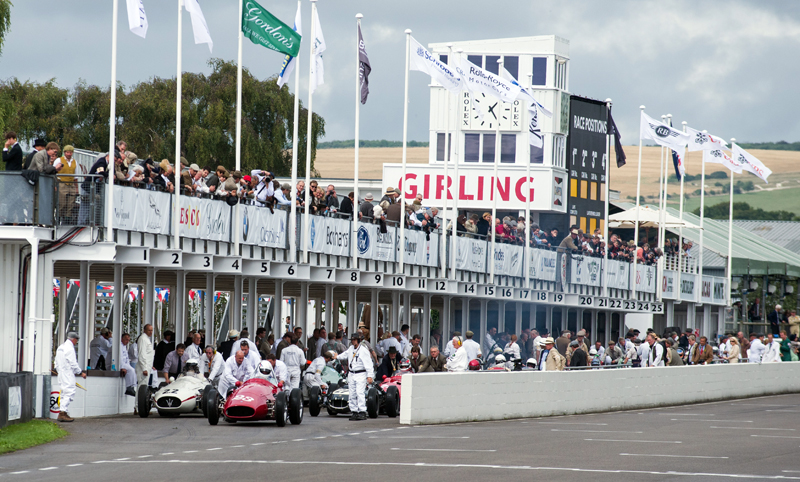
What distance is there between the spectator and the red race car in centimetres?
524

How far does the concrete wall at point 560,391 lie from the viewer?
23766mm

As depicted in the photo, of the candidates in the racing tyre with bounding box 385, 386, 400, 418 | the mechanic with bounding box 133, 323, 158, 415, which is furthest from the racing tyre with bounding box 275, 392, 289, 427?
the mechanic with bounding box 133, 323, 158, 415

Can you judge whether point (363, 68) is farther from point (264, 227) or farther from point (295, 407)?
point (295, 407)

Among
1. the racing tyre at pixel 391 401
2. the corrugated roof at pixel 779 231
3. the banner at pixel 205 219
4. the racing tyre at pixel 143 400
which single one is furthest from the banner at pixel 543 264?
the corrugated roof at pixel 779 231

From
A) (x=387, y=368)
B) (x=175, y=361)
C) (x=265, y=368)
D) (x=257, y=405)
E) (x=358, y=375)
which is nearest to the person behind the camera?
(x=257, y=405)

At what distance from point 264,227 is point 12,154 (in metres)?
7.69

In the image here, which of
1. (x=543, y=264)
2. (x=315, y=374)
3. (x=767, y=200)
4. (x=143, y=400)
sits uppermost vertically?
(x=767, y=200)

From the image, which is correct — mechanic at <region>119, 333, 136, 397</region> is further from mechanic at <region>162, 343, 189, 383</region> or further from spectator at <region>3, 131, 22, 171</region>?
spectator at <region>3, 131, 22, 171</region>

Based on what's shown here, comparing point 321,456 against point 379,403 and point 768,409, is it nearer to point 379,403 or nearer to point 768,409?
point 379,403

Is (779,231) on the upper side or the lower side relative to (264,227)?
upper

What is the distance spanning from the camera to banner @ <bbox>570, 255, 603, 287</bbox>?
45.0 m

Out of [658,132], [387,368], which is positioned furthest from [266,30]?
[658,132]

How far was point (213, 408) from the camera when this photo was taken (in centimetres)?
2264

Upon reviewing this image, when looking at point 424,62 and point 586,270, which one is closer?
point 424,62
